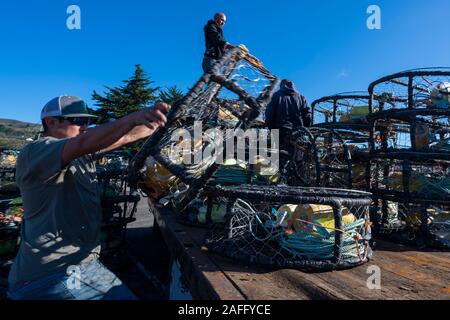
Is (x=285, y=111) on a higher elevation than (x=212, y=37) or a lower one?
lower

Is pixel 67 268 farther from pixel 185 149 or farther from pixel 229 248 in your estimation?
pixel 185 149

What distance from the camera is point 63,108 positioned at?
6.65 feet

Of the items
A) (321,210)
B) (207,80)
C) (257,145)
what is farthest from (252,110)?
(257,145)

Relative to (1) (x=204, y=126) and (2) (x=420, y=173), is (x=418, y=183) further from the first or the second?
(1) (x=204, y=126)

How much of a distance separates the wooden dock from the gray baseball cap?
4.10 feet

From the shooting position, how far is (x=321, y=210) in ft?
7.19

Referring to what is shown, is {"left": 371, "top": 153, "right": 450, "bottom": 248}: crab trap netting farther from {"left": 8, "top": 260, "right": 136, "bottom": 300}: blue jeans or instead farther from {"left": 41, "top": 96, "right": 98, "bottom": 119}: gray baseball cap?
{"left": 41, "top": 96, "right": 98, "bottom": 119}: gray baseball cap

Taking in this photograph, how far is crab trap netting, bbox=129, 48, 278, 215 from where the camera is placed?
205 cm

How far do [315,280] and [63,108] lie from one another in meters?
1.91

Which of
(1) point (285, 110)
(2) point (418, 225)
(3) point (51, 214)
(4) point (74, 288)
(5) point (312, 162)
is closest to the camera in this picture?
(4) point (74, 288)

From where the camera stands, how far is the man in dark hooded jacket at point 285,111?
4805 millimetres

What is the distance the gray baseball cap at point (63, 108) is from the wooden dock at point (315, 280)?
4.10 ft

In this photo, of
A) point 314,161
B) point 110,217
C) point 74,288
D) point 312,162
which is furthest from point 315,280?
point 110,217
